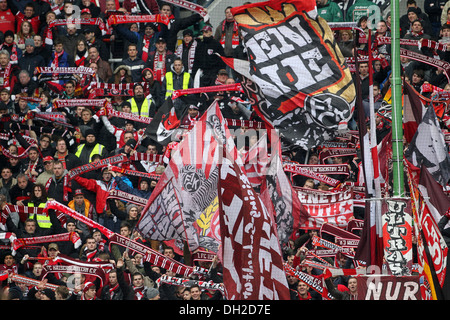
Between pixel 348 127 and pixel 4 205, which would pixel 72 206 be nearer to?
pixel 4 205

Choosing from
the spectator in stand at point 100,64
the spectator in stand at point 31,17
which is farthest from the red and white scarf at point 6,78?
the spectator in stand at point 100,64

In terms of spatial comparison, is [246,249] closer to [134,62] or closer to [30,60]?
[134,62]

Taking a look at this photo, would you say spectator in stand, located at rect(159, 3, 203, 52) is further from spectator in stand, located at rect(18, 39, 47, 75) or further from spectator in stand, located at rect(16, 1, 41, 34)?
spectator in stand, located at rect(16, 1, 41, 34)

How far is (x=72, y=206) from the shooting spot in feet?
45.0

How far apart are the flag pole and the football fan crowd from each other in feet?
4.73

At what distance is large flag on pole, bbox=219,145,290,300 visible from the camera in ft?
29.2

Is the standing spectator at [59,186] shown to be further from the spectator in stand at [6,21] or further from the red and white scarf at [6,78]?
the spectator in stand at [6,21]

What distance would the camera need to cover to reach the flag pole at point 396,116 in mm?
9977

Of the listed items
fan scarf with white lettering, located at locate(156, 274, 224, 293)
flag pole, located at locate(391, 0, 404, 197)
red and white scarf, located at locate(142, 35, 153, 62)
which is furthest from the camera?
red and white scarf, located at locate(142, 35, 153, 62)

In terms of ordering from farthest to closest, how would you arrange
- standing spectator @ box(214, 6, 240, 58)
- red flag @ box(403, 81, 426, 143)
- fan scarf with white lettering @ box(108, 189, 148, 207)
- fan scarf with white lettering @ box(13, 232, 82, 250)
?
standing spectator @ box(214, 6, 240, 58), fan scarf with white lettering @ box(108, 189, 148, 207), fan scarf with white lettering @ box(13, 232, 82, 250), red flag @ box(403, 81, 426, 143)

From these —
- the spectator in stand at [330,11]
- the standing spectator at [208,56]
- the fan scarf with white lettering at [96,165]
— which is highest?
the spectator in stand at [330,11]

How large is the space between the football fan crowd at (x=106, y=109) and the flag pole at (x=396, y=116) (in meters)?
1.44

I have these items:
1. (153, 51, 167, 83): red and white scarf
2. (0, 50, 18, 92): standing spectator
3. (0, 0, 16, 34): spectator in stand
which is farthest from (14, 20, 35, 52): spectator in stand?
(153, 51, 167, 83): red and white scarf

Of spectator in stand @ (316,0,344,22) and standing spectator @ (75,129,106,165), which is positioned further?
spectator in stand @ (316,0,344,22)
